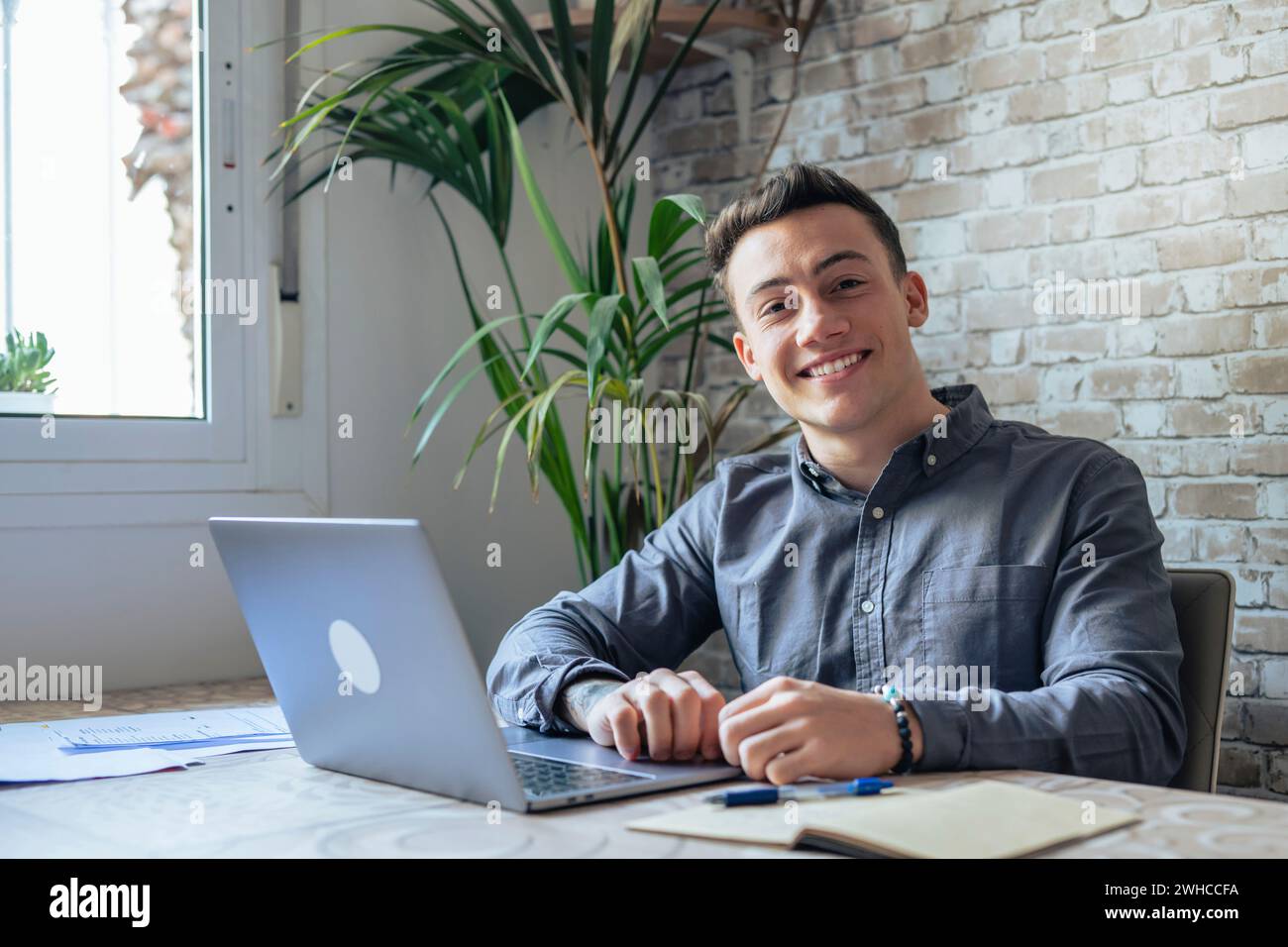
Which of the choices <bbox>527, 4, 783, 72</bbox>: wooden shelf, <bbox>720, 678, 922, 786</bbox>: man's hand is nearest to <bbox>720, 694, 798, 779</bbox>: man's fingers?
<bbox>720, 678, 922, 786</bbox>: man's hand

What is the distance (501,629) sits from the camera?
118 inches

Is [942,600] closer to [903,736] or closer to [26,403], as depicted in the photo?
[903,736]

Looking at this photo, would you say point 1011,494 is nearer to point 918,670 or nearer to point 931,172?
point 918,670

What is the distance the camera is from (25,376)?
2336mm

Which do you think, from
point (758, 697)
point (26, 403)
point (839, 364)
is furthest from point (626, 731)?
point (26, 403)

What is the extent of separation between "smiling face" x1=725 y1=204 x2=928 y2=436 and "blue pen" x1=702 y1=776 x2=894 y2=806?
28.9 inches

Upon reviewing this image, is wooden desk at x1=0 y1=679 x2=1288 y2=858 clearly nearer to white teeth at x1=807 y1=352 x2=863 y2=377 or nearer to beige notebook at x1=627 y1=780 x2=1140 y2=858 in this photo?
beige notebook at x1=627 y1=780 x2=1140 y2=858

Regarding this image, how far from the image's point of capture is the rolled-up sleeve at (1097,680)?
121cm

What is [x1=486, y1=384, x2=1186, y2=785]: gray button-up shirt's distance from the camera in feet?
4.24

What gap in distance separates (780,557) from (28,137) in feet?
5.26

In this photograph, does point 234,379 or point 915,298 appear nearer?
point 915,298

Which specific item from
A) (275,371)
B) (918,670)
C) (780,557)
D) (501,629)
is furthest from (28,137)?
(918,670)

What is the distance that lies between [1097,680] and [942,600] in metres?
0.31
